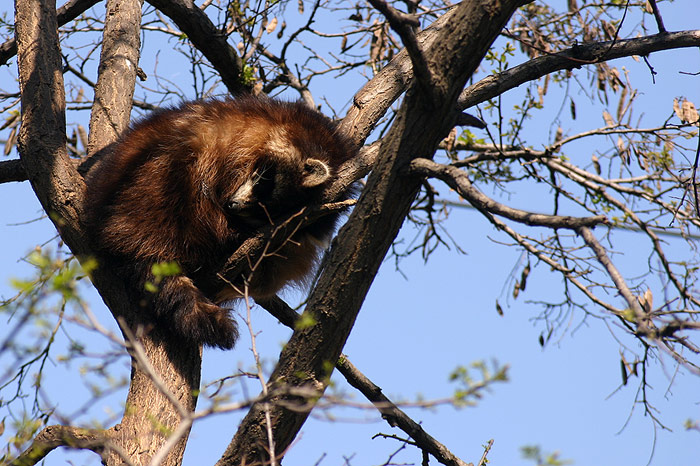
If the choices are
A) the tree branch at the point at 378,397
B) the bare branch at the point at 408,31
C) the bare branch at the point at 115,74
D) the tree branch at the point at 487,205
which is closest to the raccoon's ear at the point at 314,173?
the tree branch at the point at 378,397

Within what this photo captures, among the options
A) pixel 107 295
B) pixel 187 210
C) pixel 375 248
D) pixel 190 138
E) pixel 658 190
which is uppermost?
pixel 658 190

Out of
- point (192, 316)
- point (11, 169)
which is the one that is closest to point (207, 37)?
point (11, 169)

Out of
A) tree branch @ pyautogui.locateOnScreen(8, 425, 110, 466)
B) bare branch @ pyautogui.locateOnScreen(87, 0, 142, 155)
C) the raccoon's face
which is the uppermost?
bare branch @ pyautogui.locateOnScreen(87, 0, 142, 155)

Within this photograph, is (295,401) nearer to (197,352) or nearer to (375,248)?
(375,248)

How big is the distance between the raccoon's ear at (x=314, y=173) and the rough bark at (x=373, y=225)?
4.66 ft

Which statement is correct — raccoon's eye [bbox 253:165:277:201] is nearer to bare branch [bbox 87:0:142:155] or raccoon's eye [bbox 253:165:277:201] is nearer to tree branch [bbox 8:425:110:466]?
bare branch [bbox 87:0:142:155]

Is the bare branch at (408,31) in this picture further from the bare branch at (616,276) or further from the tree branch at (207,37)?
the tree branch at (207,37)

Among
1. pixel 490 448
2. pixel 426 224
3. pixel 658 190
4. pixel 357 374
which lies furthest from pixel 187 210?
pixel 658 190

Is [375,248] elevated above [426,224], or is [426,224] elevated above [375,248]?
[426,224]

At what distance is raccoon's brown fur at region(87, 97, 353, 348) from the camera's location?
158 inches

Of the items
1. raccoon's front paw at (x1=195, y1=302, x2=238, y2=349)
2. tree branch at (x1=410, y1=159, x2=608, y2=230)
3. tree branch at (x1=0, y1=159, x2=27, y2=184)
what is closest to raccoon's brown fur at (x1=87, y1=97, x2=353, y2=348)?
raccoon's front paw at (x1=195, y1=302, x2=238, y2=349)

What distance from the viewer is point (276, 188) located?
461 centimetres

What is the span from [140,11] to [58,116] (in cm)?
214

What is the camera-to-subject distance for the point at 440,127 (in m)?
2.79
